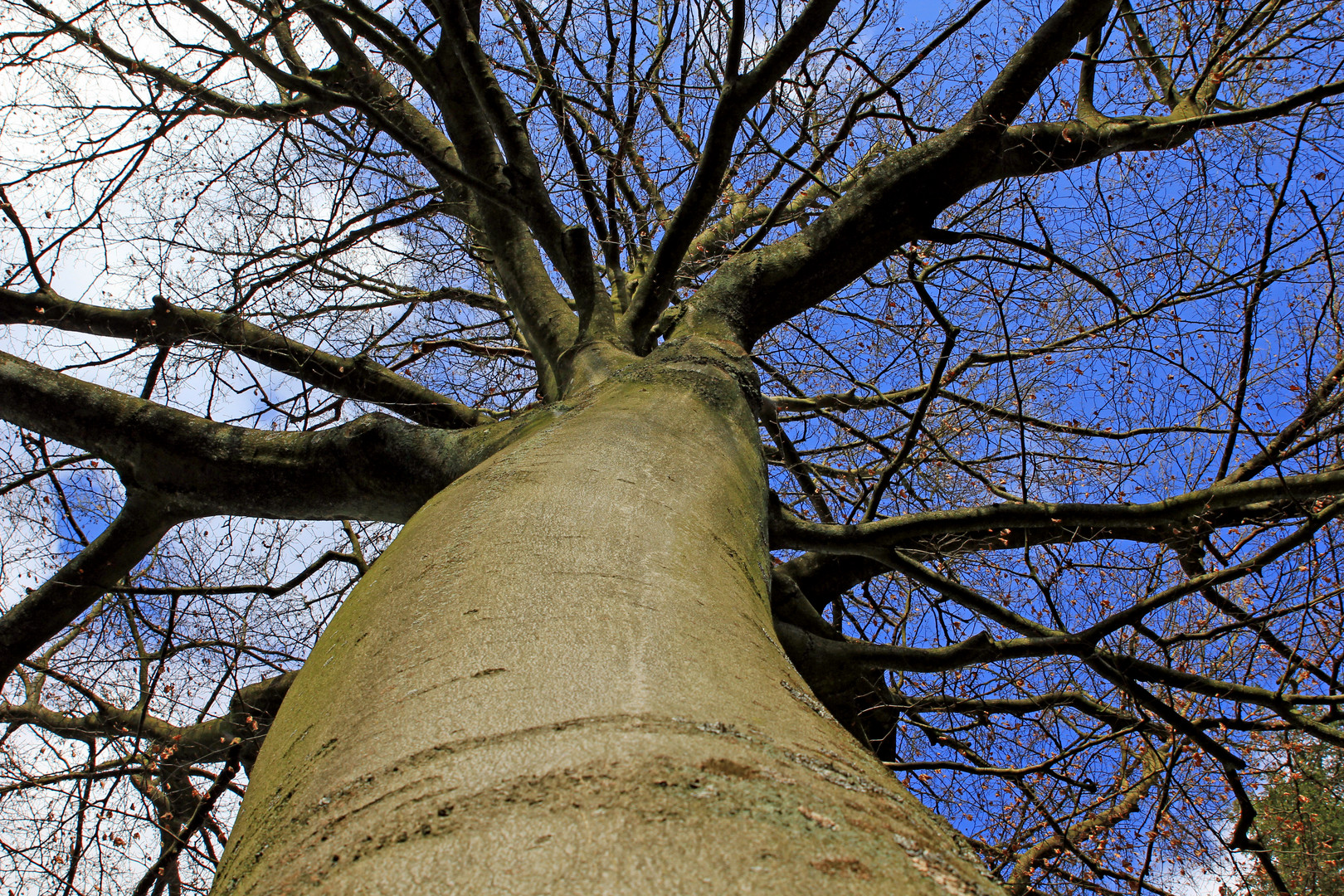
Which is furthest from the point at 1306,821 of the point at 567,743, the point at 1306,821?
the point at 567,743

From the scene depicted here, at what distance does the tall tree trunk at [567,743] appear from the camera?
462 mm

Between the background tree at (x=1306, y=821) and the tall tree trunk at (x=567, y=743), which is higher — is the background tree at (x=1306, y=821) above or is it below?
above

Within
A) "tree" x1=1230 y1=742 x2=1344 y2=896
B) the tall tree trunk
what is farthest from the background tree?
the tall tree trunk

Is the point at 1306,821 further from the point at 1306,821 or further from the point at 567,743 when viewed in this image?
the point at 567,743

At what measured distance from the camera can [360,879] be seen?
47 cm

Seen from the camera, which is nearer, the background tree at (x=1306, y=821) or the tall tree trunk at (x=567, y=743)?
the tall tree trunk at (x=567, y=743)

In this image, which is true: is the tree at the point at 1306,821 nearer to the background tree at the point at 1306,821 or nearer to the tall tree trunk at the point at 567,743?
the background tree at the point at 1306,821

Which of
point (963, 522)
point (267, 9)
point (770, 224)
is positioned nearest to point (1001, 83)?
point (770, 224)

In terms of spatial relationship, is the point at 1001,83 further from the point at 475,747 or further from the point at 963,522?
the point at 475,747

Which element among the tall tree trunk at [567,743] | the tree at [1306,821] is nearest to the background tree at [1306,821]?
the tree at [1306,821]

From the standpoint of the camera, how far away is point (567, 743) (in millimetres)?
564

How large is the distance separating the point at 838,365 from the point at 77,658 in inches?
144

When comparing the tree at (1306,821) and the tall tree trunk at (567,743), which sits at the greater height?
the tree at (1306,821)

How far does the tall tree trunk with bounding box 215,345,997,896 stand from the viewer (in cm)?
46
